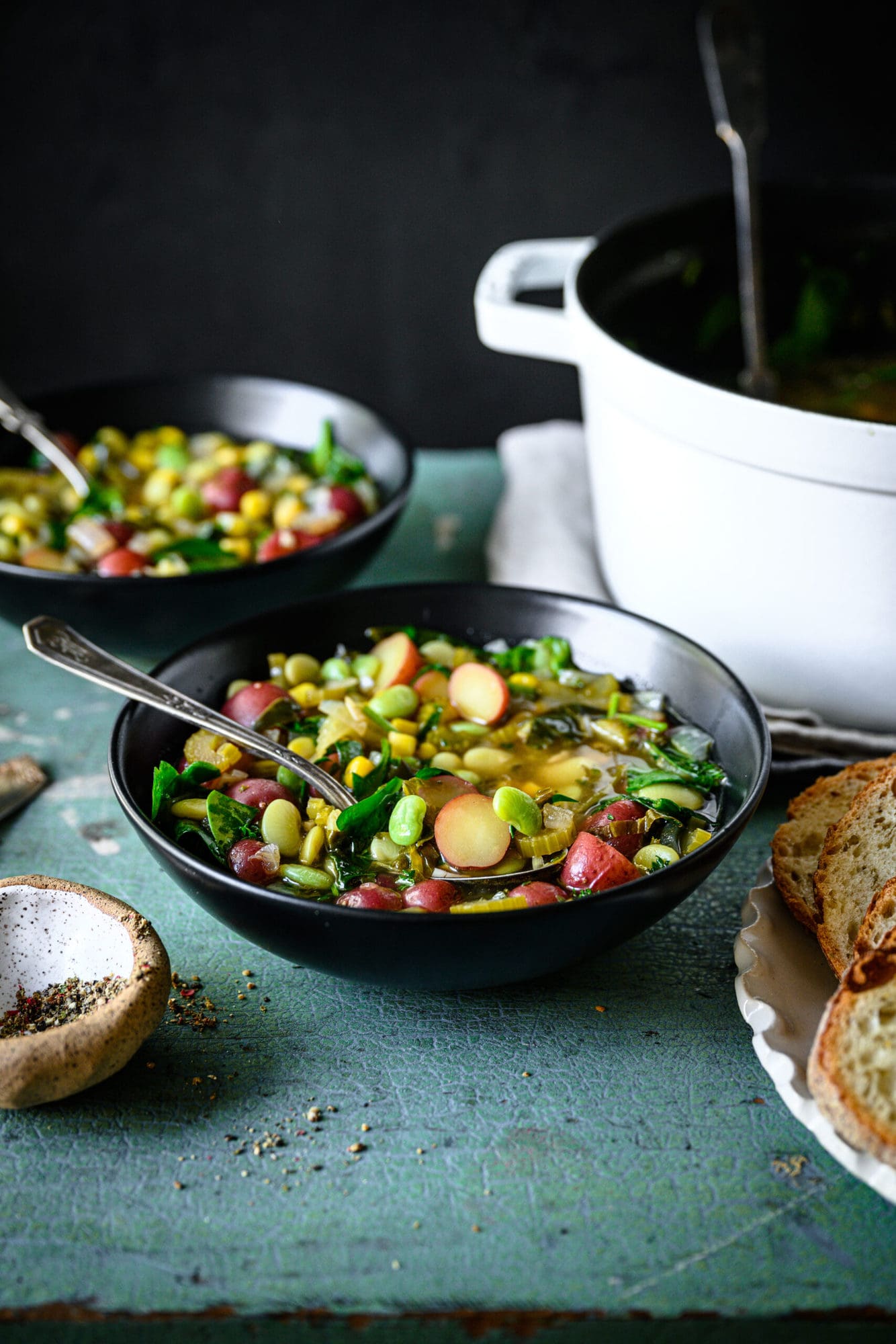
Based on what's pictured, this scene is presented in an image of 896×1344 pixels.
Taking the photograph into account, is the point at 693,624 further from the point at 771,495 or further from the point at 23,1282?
the point at 23,1282

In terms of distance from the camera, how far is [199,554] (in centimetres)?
204

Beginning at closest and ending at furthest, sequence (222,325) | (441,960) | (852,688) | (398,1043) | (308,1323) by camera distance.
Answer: (308,1323)
(441,960)
(398,1043)
(852,688)
(222,325)

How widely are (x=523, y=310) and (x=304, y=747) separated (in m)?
0.84

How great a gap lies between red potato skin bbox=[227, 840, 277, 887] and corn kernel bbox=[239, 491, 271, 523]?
94 cm

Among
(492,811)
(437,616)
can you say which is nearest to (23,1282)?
(492,811)

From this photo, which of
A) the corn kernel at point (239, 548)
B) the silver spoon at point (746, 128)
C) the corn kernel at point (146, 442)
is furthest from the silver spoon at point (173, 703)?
the silver spoon at point (746, 128)

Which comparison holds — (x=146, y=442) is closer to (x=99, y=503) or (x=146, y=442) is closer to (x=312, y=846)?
(x=99, y=503)

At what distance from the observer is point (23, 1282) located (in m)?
1.08

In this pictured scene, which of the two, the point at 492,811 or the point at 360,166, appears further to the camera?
the point at 360,166

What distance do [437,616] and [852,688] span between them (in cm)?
59

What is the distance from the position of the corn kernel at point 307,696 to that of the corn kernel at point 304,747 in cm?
→ 8

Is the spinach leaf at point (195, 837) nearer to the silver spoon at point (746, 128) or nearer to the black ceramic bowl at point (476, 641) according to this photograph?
the black ceramic bowl at point (476, 641)

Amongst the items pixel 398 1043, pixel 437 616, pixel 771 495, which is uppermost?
pixel 771 495

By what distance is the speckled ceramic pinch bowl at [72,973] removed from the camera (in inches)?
46.2
